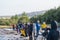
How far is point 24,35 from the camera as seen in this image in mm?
17969

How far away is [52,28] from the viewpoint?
5973mm

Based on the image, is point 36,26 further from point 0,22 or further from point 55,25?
point 0,22

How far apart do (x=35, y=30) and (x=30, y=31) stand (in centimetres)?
133

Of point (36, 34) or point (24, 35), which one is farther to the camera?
point (24, 35)

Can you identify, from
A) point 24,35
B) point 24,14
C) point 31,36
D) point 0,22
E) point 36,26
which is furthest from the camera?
point 24,14

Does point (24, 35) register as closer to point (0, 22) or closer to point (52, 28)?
point (52, 28)

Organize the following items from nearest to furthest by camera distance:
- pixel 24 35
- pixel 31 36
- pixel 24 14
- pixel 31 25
→ pixel 31 25 → pixel 31 36 → pixel 24 35 → pixel 24 14

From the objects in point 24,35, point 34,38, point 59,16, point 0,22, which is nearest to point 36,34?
point 34,38

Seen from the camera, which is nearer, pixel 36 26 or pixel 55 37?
pixel 55 37

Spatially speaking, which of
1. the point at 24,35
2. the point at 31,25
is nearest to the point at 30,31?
the point at 31,25

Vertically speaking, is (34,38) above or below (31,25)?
below

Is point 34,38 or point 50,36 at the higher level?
point 50,36

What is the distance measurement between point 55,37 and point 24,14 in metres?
81.3

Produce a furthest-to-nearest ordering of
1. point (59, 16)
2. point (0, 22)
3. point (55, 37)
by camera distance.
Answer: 1. point (0, 22)
2. point (59, 16)
3. point (55, 37)
